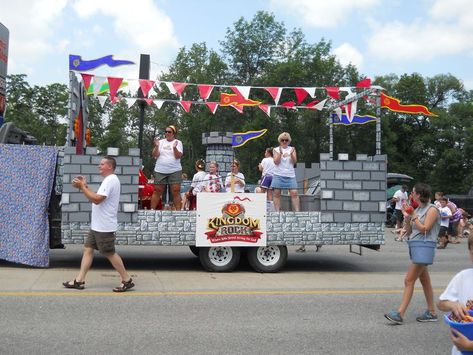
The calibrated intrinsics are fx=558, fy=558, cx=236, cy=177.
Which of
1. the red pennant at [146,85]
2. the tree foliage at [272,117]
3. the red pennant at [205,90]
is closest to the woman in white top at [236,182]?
the red pennant at [205,90]

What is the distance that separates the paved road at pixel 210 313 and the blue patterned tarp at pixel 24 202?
12.3 inches

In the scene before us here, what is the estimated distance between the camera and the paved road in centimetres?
525

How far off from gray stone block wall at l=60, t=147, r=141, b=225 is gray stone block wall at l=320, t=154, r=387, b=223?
3.17 m

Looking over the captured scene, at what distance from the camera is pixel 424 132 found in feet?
184

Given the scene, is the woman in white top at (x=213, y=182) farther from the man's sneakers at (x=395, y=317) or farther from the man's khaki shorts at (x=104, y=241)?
the man's sneakers at (x=395, y=317)

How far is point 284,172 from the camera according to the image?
33.2ft

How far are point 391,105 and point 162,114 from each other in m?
39.6

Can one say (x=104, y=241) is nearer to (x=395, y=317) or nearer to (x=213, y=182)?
(x=213, y=182)

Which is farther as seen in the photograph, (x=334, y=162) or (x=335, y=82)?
(x=335, y=82)

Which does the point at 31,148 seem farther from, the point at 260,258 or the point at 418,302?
the point at 418,302

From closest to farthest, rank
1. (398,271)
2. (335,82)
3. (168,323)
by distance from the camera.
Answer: (168,323), (398,271), (335,82)

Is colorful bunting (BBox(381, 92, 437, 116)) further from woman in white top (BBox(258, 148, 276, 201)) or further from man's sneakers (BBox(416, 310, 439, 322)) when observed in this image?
man's sneakers (BBox(416, 310, 439, 322))

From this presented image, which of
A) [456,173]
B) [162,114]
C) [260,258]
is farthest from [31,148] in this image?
[456,173]

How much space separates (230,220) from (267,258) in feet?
3.05
